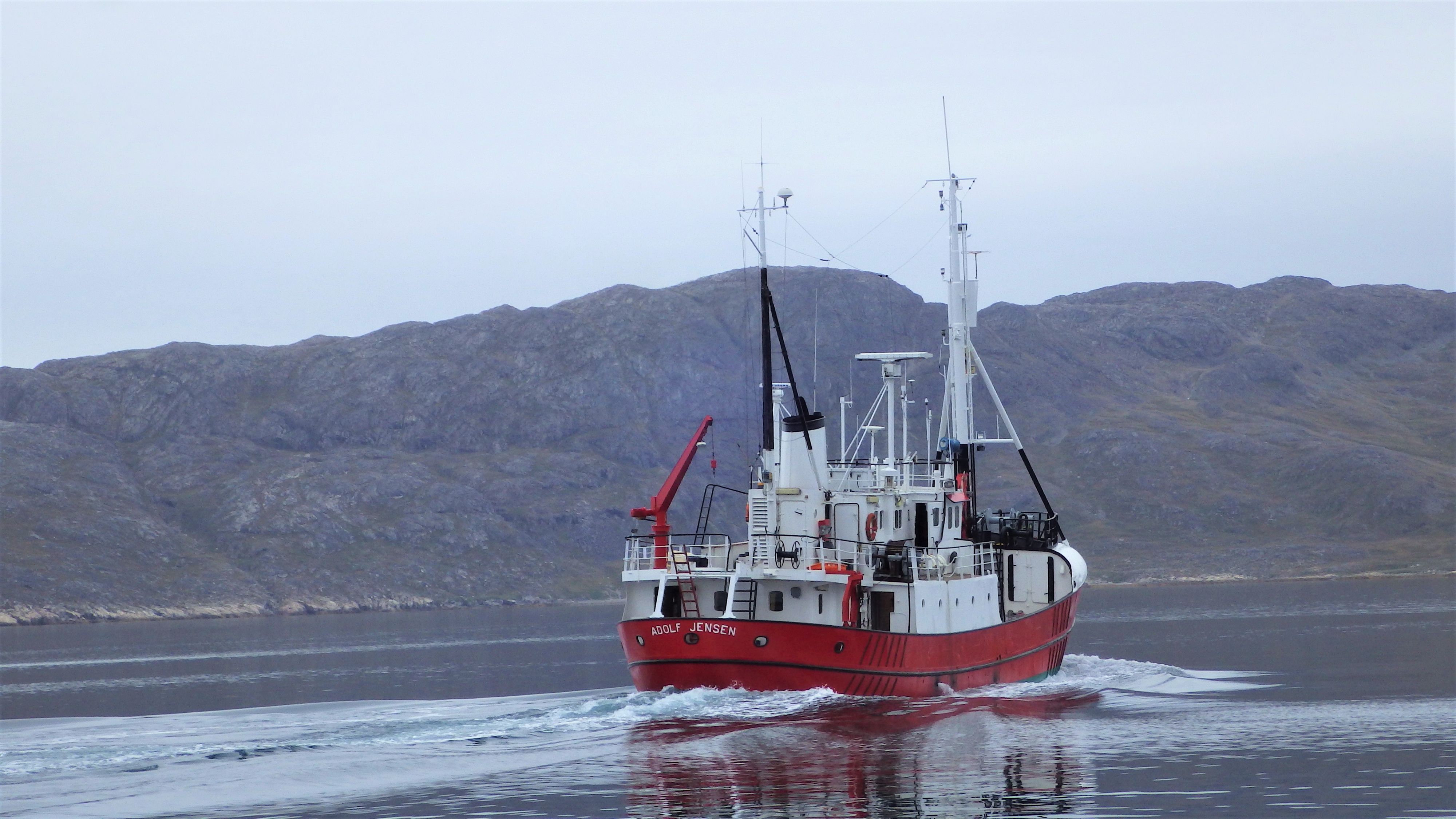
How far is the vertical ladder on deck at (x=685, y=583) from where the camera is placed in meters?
47.1

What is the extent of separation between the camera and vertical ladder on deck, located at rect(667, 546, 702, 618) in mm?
47125

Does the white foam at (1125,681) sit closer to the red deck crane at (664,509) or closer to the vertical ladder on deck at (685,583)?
the vertical ladder on deck at (685,583)

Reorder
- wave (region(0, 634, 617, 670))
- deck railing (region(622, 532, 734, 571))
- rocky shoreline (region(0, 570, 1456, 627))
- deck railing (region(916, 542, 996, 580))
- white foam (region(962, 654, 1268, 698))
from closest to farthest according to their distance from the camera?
deck railing (region(622, 532, 734, 571)) < deck railing (region(916, 542, 996, 580)) < white foam (region(962, 654, 1268, 698)) < wave (region(0, 634, 617, 670)) < rocky shoreline (region(0, 570, 1456, 627))

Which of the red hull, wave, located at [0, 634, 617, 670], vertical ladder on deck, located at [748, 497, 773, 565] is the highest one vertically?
vertical ladder on deck, located at [748, 497, 773, 565]

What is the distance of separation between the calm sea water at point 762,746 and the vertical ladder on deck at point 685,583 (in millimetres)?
2833

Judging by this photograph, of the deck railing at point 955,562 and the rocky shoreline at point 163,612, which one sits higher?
the deck railing at point 955,562

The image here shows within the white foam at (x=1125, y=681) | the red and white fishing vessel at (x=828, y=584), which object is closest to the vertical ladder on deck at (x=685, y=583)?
the red and white fishing vessel at (x=828, y=584)

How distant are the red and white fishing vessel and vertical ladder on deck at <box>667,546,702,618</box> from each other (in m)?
0.06

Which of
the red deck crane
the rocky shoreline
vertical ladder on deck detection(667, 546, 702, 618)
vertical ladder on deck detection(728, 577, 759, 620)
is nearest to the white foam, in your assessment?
vertical ladder on deck detection(728, 577, 759, 620)

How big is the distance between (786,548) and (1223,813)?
20.0m

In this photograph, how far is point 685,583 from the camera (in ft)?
156

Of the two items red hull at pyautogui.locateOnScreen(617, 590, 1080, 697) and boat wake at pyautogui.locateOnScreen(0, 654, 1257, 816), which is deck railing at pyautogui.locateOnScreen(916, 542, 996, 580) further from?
boat wake at pyautogui.locateOnScreen(0, 654, 1257, 816)

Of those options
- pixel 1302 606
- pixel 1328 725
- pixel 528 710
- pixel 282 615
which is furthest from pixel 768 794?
pixel 282 615

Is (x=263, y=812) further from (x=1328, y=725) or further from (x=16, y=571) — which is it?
(x=16, y=571)
